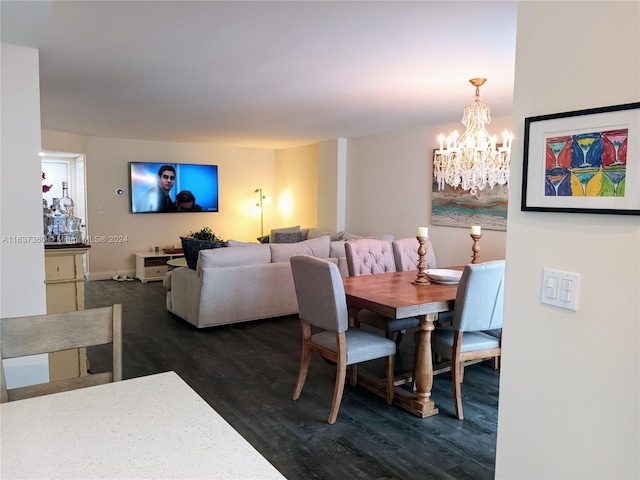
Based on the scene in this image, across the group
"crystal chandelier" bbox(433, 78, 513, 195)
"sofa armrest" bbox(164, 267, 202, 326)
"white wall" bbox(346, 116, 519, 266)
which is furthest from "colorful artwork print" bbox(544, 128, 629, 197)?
"white wall" bbox(346, 116, 519, 266)

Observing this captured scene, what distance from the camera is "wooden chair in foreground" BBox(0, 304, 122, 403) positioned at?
4.61ft

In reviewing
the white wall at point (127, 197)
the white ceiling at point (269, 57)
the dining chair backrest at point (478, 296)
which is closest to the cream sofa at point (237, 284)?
the white ceiling at point (269, 57)

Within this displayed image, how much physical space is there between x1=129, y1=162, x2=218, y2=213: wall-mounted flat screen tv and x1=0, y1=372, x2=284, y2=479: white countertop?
7.02 m

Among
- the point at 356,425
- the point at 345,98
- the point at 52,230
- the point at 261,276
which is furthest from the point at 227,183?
the point at 356,425

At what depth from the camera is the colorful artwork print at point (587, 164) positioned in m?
1.29

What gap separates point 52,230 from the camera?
11.0ft

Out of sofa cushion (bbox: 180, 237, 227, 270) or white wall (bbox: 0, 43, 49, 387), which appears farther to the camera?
sofa cushion (bbox: 180, 237, 227, 270)

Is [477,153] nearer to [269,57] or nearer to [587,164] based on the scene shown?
[269,57]

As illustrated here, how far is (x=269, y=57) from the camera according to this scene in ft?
10.2

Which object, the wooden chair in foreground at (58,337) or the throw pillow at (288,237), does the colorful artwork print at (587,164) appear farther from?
the throw pillow at (288,237)

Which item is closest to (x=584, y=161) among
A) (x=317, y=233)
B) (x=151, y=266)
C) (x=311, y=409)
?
(x=311, y=409)

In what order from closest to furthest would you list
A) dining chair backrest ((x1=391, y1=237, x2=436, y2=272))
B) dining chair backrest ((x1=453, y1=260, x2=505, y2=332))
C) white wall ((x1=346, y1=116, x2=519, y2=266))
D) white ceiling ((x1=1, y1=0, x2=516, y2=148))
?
white ceiling ((x1=1, y1=0, x2=516, y2=148))
dining chair backrest ((x1=453, y1=260, x2=505, y2=332))
dining chair backrest ((x1=391, y1=237, x2=436, y2=272))
white wall ((x1=346, y1=116, x2=519, y2=266))

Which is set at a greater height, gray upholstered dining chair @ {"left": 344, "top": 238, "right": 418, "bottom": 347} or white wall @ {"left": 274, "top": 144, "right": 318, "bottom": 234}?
white wall @ {"left": 274, "top": 144, "right": 318, "bottom": 234}

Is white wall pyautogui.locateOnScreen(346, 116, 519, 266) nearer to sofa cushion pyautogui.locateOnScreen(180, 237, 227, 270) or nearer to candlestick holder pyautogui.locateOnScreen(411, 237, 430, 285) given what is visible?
candlestick holder pyautogui.locateOnScreen(411, 237, 430, 285)
